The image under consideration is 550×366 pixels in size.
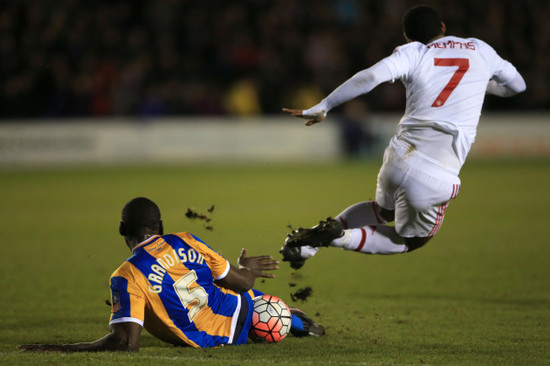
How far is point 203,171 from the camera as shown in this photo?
60.1 feet

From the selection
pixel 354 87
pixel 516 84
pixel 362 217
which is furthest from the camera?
pixel 362 217

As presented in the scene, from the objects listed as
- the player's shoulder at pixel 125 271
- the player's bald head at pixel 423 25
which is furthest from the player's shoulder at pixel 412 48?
the player's shoulder at pixel 125 271

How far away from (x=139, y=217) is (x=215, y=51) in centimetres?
1682

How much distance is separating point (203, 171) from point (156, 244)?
1330 cm

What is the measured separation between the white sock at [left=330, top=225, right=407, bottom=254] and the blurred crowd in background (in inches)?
558

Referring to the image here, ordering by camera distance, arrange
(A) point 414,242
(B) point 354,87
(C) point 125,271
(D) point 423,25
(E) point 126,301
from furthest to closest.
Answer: (A) point 414,242 → (D) point 423,25 → (B) point 354,87 → (C) point 125,271 → (E) point 126,301

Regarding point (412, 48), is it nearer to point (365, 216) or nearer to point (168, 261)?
point (365, 216)

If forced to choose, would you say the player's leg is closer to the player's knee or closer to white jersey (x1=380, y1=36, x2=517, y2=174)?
the player's knee

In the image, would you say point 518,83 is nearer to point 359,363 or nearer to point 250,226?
point 359,363

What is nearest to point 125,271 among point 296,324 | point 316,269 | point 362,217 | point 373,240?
point 296,324

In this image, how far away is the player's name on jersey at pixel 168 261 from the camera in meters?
4.98

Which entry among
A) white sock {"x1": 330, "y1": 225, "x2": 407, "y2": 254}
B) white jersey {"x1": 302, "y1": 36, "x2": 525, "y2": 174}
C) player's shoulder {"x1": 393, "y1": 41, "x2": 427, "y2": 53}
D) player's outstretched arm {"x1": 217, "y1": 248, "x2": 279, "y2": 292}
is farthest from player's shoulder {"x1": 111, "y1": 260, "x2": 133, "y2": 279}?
player's shoulder {"x1": 393, "y1": 41, "x2": 427, "y2": 53}

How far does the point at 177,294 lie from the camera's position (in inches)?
199

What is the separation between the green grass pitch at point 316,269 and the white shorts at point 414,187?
793 millimetres
